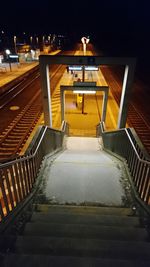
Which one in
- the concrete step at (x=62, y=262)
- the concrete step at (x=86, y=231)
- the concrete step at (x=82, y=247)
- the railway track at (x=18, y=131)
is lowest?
the railway track at (x=18, y=131)

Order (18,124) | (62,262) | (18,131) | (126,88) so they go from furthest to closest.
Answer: (18,124) < (18,131) < (126,88) < (62,262)

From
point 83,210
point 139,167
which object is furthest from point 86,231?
Result: point 139,167

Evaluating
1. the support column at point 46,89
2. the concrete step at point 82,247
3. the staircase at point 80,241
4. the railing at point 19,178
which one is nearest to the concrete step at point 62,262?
the staircase at point 80,241

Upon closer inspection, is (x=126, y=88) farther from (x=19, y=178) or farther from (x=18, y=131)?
(x=18, y=131)

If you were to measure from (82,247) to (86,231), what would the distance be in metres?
0.41

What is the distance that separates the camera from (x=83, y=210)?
3.66 meters

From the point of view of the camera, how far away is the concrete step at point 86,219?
10.7ft

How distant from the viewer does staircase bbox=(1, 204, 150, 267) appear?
90.0 inches

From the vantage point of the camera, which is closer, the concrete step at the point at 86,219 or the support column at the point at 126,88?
the concrete step at the point at 86,219

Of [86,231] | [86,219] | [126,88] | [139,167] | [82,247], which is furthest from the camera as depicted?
[126,88]

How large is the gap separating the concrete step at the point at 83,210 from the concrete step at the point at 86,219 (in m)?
0.13

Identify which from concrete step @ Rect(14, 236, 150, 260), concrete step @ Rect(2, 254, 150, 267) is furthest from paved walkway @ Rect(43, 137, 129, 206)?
concrete step @ Rect(2, 254, 150, 267)

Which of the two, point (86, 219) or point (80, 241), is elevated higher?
point (80, 241)

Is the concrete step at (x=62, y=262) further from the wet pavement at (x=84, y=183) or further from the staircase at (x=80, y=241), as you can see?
the wet pavement at (x=84, y=183)
